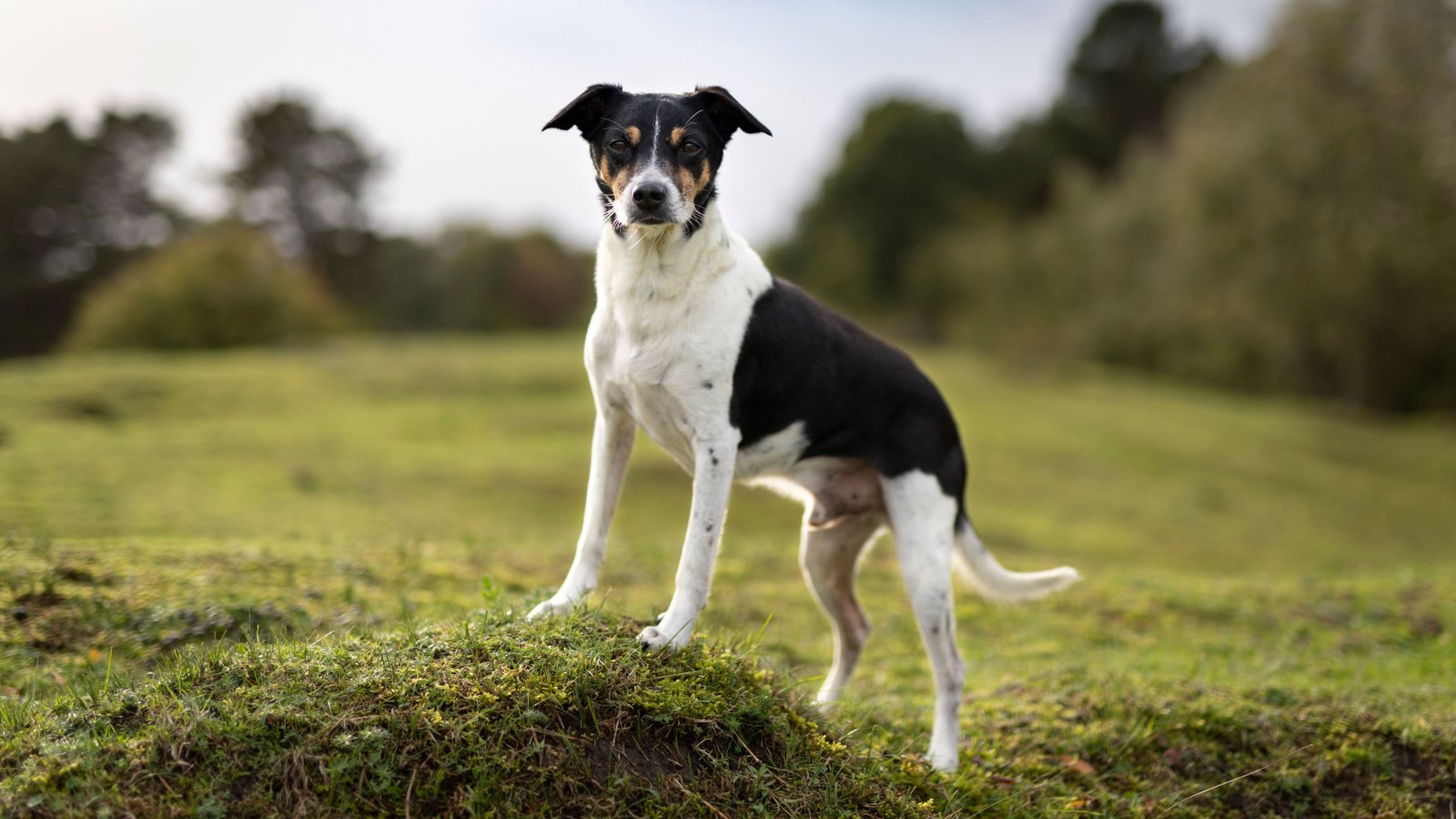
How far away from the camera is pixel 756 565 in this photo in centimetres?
1011

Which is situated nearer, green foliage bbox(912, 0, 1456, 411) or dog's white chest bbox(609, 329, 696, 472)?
dog's white chest bbox(609, 329, 696, 472)

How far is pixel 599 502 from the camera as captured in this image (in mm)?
4965

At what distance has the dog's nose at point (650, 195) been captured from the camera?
4410 millimetres

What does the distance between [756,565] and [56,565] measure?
578cm

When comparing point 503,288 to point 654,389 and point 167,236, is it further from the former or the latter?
point 654,389

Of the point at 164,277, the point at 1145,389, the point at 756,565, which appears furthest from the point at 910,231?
the point at 756,565

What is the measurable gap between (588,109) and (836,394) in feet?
5.75

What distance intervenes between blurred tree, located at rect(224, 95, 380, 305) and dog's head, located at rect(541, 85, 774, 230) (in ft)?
111

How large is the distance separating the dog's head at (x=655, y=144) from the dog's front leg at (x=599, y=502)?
912 mm

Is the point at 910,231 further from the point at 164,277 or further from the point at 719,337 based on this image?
the point at 719,337

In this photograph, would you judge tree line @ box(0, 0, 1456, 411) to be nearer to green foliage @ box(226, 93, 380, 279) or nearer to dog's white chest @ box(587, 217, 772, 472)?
green foliage @ box(226, 93, 380, 279)

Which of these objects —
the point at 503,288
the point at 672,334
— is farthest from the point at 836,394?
the point at 503,288

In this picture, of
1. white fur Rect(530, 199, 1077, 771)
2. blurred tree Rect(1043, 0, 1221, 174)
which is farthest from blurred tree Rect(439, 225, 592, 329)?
white fur Rect(530, 199, 1077, 771)

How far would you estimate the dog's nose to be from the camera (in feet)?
14.5
